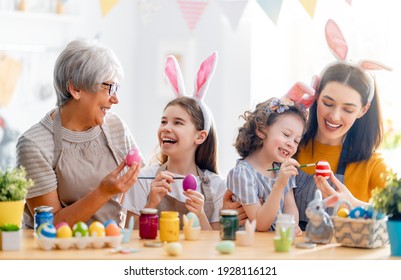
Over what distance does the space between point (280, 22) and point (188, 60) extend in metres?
0.72

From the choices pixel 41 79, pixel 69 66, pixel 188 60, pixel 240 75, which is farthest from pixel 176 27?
pixel 69 66

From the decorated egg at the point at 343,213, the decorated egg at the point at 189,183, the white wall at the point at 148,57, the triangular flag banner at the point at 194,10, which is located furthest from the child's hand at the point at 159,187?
the white wall at the point at 148,57

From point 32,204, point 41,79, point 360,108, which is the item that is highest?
point 41,79

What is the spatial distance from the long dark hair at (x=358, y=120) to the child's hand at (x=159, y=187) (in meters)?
0.52

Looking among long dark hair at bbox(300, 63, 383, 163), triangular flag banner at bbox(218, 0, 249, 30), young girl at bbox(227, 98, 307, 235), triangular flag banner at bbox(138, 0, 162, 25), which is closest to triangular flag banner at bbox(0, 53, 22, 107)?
triangular flag banner at bbox(138, 0, 162, 25)

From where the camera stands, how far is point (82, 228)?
1.80 metres

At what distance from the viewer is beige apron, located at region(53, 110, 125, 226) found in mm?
2250

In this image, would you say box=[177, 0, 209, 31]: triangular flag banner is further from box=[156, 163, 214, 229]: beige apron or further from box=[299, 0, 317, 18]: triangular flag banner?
box=[156, 163, 214, 229]: beige apron

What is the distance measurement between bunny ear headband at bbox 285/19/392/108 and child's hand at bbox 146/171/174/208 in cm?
52

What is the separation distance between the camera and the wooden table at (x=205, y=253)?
172 cm

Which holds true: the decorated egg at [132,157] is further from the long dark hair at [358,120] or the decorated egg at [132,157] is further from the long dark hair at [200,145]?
the long dark hair at [358,120]

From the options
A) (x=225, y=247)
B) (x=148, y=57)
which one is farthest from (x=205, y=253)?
(x=148, y=57)
